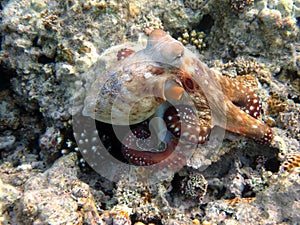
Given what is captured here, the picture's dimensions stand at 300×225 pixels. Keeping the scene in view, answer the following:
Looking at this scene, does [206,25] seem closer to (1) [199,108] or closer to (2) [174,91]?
(1) [199,108]

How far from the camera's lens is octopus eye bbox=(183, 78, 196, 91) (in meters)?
3.42

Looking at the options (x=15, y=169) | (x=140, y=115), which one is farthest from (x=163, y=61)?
(x=15, y=169)

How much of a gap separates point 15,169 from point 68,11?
2.34m

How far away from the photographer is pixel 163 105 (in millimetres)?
3623

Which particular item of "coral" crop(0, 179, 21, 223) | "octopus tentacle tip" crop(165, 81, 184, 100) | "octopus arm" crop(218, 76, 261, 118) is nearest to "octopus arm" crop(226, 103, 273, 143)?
"octopus arm" crop(218, 76, 261, 118)

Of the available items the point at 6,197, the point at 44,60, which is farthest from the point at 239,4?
the point at 6,197

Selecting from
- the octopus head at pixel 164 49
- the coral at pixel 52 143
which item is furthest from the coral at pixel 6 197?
the octopus head at pixel 164 49

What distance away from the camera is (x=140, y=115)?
3496 mm

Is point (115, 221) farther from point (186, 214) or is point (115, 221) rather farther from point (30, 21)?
point (30, 21)

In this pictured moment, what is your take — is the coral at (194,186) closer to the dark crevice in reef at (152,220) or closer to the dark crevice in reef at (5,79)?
the dark crevice in reef at (152,220)

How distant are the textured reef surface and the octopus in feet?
0.06

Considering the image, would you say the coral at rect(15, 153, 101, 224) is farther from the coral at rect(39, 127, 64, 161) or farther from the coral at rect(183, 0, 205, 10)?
the coral at rect(183, 0, 205, 10)

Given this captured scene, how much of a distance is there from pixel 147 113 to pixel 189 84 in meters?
0.61

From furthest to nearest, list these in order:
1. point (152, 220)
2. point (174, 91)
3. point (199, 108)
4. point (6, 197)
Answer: point (199, 108), point (152, 220), point (6, 197), point (174, 91)
